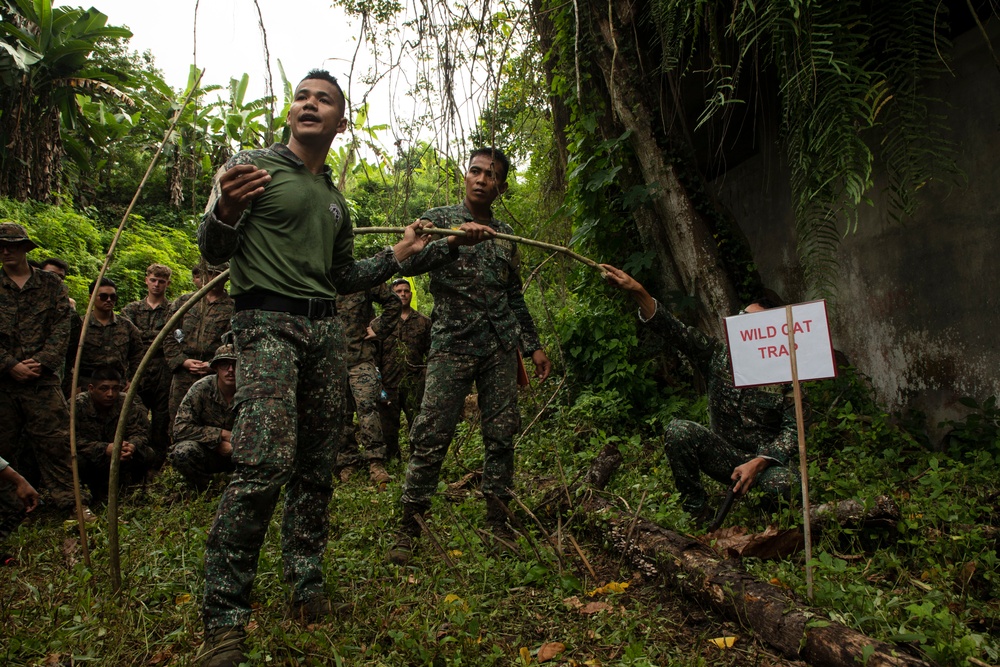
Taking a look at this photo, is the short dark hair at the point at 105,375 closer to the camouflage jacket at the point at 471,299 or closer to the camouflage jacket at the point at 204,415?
the camouflage jacket at the point at 204,415

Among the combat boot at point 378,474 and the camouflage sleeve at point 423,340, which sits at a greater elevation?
the camouflage sleeve at point 423,340

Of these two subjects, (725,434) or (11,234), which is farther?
(11,234)

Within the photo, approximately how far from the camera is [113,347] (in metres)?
6.09

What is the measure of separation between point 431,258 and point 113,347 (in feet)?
12.6

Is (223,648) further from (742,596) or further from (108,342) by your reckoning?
(108,342)

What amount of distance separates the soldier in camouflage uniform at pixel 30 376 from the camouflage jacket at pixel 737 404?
14.5ft

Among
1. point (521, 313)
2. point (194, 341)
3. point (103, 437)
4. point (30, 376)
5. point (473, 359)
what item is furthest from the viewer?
point (194, 341)

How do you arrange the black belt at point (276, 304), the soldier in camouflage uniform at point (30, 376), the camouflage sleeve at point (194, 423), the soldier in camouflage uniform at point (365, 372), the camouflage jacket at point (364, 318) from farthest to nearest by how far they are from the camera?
the camouflage jacket at point (364, 318)
the soldier in camouflage uniform at point (365, 372)
the camouflage sleeve at point (194, 423)
the soldier in camouflage uniform at point (30, 376)
the black belt at point (276, 304)

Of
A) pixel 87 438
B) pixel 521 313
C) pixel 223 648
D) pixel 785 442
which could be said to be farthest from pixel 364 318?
pixel 223 648

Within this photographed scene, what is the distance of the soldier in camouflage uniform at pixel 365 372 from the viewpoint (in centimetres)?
623

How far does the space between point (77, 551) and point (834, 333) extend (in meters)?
5.99

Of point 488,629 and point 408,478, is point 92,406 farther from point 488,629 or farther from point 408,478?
point 488,629

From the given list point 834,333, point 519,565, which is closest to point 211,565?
point 519,565

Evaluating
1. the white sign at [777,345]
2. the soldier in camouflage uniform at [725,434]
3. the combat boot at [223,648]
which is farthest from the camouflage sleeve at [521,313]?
the combat boot at [223,648]
